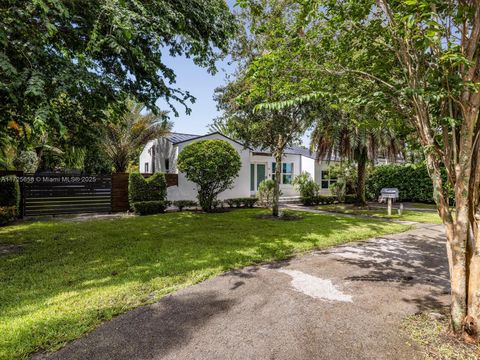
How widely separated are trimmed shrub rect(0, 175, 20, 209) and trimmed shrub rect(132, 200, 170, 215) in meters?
4.45

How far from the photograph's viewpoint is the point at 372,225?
405 inches

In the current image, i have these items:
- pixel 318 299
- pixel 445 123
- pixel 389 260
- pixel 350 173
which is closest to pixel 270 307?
pixel 318 299

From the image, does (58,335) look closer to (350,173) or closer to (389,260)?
(389,260)

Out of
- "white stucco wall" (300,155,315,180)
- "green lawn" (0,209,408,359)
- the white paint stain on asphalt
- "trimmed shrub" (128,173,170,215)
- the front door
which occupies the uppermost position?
"white stucco wall" (300,155,315,180)

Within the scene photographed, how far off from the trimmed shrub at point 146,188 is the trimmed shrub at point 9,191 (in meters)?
4.31

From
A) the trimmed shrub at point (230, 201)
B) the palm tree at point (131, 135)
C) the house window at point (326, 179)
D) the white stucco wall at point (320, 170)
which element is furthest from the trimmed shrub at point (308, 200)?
the palm tree at point (131, 135)

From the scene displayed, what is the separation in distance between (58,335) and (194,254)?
3.38m

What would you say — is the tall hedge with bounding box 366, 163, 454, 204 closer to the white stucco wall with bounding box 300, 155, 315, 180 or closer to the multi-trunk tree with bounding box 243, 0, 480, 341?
the white stucco wall with bounding box 300, 155, 315, 180

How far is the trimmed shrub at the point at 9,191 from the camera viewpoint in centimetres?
1019

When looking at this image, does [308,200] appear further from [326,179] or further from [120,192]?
[120,192]

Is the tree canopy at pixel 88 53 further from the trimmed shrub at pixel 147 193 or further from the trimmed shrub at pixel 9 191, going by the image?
the trimmed shrub at pixel 147 193

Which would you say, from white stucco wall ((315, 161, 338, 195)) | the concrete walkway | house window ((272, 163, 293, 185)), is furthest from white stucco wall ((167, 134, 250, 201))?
the concrete walkway

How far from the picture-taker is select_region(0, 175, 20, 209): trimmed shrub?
33.4 feet

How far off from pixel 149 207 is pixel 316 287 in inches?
389
